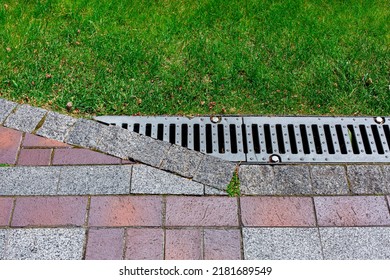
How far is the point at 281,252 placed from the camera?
7.99ft

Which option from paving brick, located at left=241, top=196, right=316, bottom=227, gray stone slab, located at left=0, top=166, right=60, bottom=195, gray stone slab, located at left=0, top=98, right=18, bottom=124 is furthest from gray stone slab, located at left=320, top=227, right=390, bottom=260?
gray stone slab, located at left=0, top=98, right=18, bottom=124

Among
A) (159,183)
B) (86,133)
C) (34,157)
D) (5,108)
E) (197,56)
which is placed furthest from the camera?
(197,56)

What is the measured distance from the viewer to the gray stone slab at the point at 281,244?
2426 mm

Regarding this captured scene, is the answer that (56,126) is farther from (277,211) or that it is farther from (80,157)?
(277,211)

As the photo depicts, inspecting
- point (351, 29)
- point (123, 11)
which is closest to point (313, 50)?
point (351, 29)

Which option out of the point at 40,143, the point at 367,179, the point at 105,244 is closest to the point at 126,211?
the point at 105,244

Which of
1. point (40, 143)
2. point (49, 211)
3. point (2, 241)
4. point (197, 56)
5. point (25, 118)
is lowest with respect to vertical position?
point (2, 241)

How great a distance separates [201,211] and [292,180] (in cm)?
59

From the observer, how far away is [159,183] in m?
2.68

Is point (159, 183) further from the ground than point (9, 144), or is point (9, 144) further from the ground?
point (9, 144)

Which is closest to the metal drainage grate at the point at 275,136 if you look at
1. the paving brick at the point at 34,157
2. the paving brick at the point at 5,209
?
the paving brick at the point at 34,157

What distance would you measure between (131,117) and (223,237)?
3.46 ft
